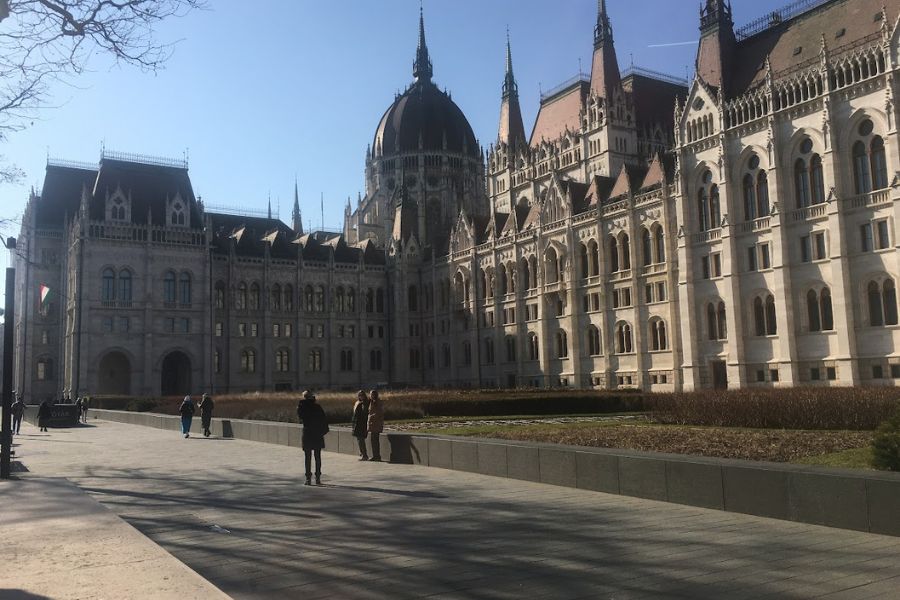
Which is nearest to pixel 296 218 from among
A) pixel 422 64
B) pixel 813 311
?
pixel 422 64

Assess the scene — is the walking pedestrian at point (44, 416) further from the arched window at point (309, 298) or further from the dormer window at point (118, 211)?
the arched window at point (309, 298)

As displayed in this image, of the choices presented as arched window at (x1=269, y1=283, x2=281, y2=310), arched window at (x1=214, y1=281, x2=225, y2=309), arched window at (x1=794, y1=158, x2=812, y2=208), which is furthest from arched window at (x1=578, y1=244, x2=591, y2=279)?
arched window at (x1=214, y1=281, x2=225, y2=309)

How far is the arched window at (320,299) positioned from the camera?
85.4 m

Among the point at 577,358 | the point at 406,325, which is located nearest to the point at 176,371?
the point at 406,325

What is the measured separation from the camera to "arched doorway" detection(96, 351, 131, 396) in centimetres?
7412

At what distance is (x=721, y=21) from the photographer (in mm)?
57531

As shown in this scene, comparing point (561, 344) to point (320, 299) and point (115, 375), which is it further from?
point (115, 375)

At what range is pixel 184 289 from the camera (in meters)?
75.9

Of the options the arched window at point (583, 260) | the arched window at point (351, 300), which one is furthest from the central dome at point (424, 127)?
the arched window at point (583, 260)

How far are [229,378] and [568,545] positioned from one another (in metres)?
72.6

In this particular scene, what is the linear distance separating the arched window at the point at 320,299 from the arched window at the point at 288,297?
2701mm

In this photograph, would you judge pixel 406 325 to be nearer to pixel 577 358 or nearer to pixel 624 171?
pixel 577 358

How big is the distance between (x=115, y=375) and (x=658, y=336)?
50989 mm

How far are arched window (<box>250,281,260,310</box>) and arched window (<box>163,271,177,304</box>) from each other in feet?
27.9
